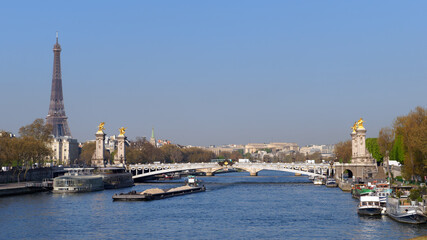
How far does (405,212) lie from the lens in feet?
153

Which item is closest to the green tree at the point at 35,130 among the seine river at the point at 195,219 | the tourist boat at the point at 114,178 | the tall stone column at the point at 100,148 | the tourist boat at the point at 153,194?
the tall stone column at the point at 100,148

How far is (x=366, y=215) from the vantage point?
53.8 metres

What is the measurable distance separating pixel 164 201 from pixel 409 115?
32.5 meters

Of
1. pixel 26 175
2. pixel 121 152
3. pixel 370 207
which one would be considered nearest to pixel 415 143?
pixel 370 207

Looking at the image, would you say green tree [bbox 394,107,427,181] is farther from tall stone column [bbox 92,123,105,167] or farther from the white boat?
tall stone column [bbox 92,123,105,167]

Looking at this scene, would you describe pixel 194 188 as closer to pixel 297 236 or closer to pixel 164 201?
pixel 164 201

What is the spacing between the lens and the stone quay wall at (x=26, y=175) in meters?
88.4

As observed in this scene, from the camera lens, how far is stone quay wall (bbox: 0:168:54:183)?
3482 inches

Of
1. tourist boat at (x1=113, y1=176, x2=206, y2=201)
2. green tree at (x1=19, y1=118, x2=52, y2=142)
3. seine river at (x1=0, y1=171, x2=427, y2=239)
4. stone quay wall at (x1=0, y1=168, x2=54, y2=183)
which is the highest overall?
green tree at (x1=19, y1=118, x2=52, y2=142)

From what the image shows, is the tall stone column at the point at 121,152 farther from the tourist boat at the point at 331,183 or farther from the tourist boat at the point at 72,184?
the tourist boat at the point at 331,183

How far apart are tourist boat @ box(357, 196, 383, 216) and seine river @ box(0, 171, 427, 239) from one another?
91cm

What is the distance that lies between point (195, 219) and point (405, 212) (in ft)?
54.6

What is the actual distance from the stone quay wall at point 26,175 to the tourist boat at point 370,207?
5100 cm

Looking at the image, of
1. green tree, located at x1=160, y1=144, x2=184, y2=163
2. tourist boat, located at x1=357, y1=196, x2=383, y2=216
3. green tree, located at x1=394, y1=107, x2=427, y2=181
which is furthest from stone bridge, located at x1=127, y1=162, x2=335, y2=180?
green tree, located at x1=160, y1=144, x2=184, y2=163
